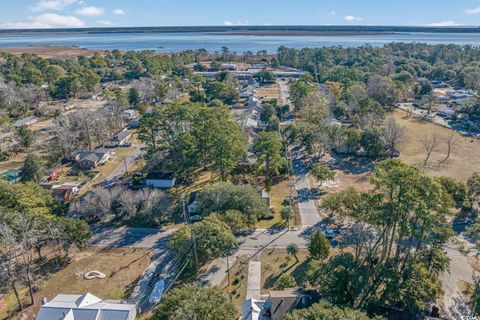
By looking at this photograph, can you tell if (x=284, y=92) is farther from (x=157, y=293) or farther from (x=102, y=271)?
(x=157, y=293)

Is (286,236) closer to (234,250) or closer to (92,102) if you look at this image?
(234,250)

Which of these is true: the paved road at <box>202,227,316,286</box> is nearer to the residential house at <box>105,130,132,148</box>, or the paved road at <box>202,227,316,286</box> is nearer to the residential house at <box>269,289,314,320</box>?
the residential house at <box>269,289,314,320</box>

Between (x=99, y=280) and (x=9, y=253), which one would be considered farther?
(x=99, y=280)

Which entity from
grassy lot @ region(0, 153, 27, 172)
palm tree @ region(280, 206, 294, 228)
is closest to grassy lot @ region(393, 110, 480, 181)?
palm tree @ region(280, 206, 294, 228)

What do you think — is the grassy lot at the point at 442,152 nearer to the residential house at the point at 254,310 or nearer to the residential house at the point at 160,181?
the residential house at the point at 254,310

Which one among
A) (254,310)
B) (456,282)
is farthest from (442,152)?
(254,310)

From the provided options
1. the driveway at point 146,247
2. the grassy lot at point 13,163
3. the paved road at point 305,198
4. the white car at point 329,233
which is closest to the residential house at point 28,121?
the grassy lot at point 13,163

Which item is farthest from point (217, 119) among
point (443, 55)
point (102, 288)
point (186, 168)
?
point (443, 55)
